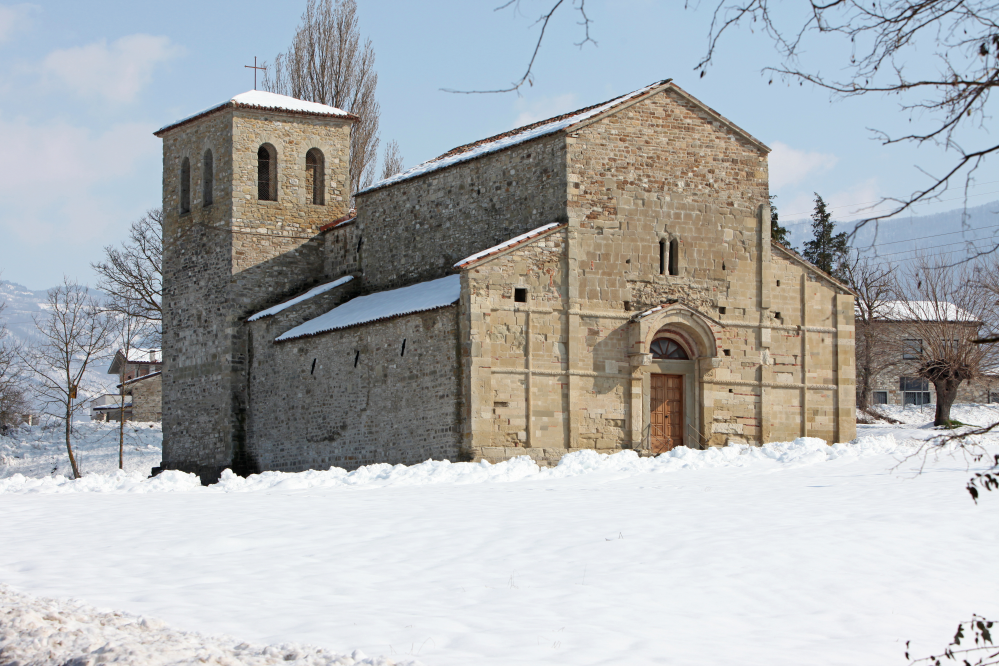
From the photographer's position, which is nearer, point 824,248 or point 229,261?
point 229,261

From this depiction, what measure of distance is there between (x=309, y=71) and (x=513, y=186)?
18.4m

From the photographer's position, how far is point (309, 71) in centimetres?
4322

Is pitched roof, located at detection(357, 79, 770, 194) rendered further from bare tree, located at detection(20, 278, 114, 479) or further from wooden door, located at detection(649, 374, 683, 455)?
bare tree, located at detection(20, 278, 114, 479)

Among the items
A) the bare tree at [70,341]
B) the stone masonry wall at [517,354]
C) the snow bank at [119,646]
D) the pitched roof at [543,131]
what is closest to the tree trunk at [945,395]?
the pitched roof at [543,131]

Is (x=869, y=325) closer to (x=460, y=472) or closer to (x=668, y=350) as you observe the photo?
(x=668, y=350)

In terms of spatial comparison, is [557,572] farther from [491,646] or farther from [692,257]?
[692,257]

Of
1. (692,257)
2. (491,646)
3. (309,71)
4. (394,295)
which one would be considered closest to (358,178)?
(309,71)

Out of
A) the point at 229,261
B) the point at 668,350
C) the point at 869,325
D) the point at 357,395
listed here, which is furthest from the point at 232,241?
the point at 869,325

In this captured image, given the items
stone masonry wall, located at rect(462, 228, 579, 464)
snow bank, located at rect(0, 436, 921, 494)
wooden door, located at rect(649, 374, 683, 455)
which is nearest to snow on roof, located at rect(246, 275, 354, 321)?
stone masonry wall, located at rect(462, 228, 579, 464)

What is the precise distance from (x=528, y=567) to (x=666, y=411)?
1402 cm

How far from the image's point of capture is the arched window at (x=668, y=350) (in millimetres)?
26766

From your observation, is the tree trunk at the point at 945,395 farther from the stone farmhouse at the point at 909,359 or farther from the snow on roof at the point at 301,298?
the snow on roof at the point at 301,298

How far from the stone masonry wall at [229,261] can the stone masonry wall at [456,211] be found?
2697 millimetres

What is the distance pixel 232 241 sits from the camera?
32781mm
